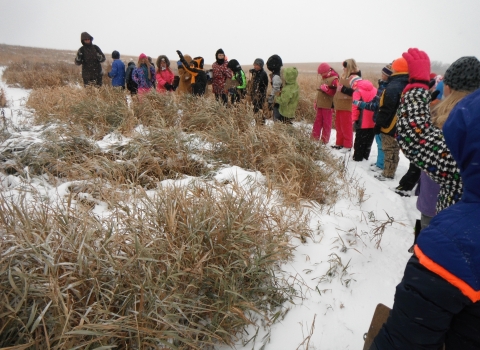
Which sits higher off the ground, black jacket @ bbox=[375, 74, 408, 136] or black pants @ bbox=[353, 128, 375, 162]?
black jacket @ bbox=[375, 74, 408, 136]

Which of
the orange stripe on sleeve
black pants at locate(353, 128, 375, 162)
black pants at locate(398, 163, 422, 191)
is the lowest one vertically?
black pants at locate(398, 163, 422, 191)

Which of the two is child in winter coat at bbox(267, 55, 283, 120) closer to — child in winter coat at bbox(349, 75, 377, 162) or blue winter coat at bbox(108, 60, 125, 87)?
child in winter coat at bbox(349, 75, 377, 162)

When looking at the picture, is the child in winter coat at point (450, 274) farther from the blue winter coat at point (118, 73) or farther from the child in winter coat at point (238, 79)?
the blue winter coat at point (118, 73)

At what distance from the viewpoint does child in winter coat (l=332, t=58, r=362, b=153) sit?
500 cm

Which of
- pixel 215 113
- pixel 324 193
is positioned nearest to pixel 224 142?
pixel 215 113

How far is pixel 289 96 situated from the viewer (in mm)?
5734

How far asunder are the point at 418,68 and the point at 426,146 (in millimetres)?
749

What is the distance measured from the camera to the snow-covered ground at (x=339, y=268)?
1.79m

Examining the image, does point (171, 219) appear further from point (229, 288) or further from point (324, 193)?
point (324, 193)

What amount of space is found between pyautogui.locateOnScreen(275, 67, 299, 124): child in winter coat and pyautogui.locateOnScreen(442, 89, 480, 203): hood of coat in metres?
4.92

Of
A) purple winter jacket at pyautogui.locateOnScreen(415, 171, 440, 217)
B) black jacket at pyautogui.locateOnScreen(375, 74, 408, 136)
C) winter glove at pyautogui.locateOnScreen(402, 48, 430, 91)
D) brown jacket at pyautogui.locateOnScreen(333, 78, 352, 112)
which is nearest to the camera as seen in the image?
winter glove at pyautogui.locateOnScreen(402, 48, 430, 91)

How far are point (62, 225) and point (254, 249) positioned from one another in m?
1.30

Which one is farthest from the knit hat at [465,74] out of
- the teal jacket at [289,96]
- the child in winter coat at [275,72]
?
the child in winter coat at [275,72]

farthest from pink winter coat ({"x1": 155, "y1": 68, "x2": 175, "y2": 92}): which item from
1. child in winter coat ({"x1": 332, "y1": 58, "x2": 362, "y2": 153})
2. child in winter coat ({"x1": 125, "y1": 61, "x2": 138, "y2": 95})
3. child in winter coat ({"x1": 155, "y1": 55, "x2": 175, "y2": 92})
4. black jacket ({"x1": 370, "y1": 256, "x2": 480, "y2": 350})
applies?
black jacket ({"x1": 370, "y1": 256, "x2": 480, "y2": 350})
